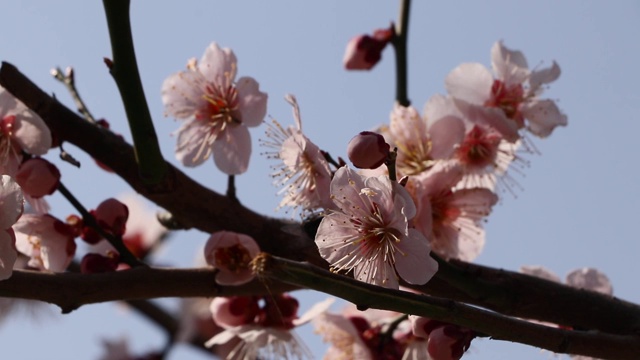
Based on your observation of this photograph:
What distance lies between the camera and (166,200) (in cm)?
174

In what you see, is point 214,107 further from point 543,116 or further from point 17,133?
point 543,116

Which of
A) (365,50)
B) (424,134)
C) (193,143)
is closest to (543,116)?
(424,134)

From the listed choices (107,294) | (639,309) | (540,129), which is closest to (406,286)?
(639,309)

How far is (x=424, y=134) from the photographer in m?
2.18

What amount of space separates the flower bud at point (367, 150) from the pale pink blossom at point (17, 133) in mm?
632

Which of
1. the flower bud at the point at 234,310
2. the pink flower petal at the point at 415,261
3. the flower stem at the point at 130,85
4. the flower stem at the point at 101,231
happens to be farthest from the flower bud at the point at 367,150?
the flower bud at the point at 234,310

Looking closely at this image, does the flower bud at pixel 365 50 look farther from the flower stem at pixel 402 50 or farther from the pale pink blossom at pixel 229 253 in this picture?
the pale pink blossom at pixel 229 253

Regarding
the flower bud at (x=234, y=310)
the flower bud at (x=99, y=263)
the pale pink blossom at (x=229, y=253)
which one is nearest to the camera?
the pale pink blossom at (x=229, y=253)

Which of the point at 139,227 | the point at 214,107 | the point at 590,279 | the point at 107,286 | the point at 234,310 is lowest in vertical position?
the point at 139,227

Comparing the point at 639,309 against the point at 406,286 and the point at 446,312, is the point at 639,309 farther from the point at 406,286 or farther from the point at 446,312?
the point at 446,312

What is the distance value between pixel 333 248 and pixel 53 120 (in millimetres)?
615

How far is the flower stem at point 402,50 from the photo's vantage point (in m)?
2.48

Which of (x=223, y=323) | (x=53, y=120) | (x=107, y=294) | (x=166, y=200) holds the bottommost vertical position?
(x=223, y=323)

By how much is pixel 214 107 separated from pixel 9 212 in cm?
83
